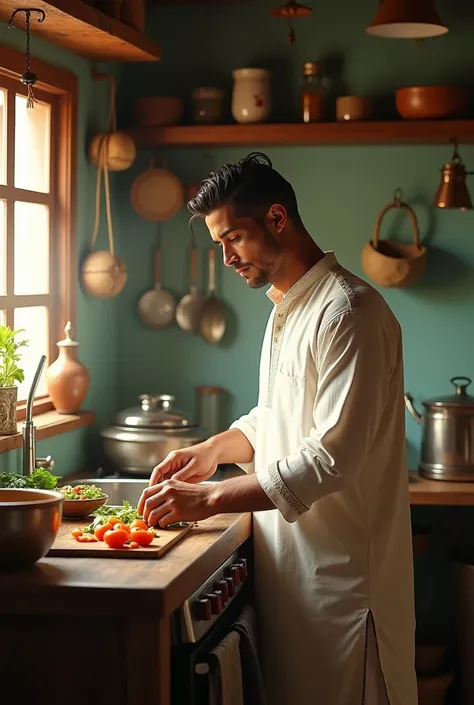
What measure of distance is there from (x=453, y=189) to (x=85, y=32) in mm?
1364

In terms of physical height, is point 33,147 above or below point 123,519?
above

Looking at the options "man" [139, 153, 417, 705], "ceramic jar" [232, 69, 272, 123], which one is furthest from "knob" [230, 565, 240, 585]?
"ceramic jar" [232, 69, 272, 123]

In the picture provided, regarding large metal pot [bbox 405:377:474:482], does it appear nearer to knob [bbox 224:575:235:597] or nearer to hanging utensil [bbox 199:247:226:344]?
hanging utensil [bbox 199:247:226:344]

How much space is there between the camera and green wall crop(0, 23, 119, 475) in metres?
3.54

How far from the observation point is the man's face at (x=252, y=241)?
2.58m

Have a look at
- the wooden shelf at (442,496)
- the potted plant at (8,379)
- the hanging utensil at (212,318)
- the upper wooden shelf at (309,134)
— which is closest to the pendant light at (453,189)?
the upper wooden shelf at (309,134)

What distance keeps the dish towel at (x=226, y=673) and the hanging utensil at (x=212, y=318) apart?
5.71ft

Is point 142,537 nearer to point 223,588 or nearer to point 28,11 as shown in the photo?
point 223,588

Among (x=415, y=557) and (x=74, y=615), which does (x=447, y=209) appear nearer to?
(x=415, y=557)

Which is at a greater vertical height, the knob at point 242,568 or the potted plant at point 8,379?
the potted plant at point 8,379

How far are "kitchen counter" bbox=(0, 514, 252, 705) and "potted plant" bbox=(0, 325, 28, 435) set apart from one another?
791 millimetres

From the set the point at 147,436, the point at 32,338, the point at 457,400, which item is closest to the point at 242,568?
the point at 147,436

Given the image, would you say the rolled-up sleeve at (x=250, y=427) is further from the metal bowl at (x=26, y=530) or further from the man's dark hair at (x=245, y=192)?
the metal bowl at (x=26, y=530)

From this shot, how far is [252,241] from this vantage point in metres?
2.58
